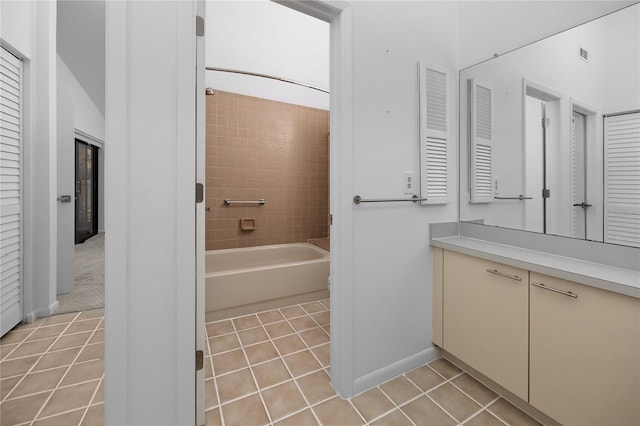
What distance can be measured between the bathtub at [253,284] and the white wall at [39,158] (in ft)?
4.09

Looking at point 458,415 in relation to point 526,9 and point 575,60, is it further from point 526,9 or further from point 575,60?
point 526,9

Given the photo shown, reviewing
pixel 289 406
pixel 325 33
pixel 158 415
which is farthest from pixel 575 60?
pixel 325 33

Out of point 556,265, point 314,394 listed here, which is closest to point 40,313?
point 314,394

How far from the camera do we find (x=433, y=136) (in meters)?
1.65

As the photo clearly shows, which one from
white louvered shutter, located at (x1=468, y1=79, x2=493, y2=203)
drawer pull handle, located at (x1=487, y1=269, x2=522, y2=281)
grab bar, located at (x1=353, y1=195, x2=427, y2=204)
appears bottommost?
drawer pull handle, located at (x1=487, y1=269, x2=522, y2=281)

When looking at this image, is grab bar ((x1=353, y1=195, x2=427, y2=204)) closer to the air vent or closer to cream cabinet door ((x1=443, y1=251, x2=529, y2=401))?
cream cabinet door ((x1=443, y1=251, x2=529, y2=401))

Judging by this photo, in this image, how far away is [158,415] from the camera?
42.1 inches

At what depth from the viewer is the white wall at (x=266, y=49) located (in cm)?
292

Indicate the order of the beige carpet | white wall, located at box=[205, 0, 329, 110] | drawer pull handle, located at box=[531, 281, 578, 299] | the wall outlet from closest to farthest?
1. drawer pull handle, located at box=[531, 281, 578, 299]
2. the wall outlet
3. the beige carpet
4. white wall, located at box=[205, 0, 329, 110]

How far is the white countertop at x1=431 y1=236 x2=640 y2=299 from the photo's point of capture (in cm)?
96

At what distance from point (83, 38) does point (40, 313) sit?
3484 mm

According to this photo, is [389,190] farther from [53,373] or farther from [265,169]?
[53,373]

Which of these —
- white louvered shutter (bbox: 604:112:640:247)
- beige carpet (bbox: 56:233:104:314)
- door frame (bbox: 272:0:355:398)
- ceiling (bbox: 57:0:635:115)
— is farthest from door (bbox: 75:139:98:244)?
white louvered shutter (bbox: 604:112:640:247)

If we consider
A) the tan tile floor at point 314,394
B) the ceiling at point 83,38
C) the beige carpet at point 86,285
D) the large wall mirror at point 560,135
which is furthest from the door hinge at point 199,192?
the ceiling at point 83,38
